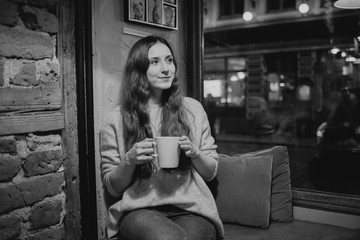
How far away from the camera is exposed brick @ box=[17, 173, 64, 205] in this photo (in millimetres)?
1548

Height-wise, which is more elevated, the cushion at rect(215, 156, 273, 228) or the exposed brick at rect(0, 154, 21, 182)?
the exposed brick at rect(0, 154, 21, 182)

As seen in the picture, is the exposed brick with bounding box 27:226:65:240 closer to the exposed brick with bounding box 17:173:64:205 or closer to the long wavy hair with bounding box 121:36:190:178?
the exposed brick with bounding box 17:173:64:205

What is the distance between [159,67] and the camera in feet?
6.17

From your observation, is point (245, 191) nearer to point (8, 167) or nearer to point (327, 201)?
point (327, 201)

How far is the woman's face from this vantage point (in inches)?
73.8

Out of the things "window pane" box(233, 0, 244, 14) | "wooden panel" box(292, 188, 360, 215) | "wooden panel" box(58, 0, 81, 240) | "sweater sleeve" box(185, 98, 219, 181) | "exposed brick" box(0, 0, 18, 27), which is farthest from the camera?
"window pane" box(233, 0, 244, 14)

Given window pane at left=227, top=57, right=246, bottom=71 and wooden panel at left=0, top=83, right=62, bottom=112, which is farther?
window pane at left=227, top=57, right=246, bottom=71

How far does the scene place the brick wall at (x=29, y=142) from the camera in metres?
1.47

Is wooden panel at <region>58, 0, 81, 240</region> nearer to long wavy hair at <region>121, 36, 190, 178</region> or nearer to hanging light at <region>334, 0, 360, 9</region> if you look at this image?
long wavy hair at <region>121, 36, 190, 178</region>

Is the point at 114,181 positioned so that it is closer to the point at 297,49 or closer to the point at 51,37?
the point at 51,37

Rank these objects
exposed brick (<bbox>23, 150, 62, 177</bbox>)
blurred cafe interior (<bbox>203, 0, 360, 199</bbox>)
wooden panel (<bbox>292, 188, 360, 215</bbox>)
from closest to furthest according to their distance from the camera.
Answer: exposed brick (<bbox>23, 150, 62, 177</bbox>)
wooden panel (<bbox>292, 188, 360, 215</bbox>)
blurred cafe interior (<bbox>203, 0, 360, 199</bbox>)

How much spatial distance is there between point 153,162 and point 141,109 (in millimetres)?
294

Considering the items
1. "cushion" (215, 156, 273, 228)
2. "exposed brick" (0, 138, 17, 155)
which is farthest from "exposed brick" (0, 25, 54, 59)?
"cushion" (215, 156, 273, 228)

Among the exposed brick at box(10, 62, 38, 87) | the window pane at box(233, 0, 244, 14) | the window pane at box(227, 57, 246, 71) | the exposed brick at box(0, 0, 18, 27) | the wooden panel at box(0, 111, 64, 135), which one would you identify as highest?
the window pane at box(233, 0, 244, 14)
